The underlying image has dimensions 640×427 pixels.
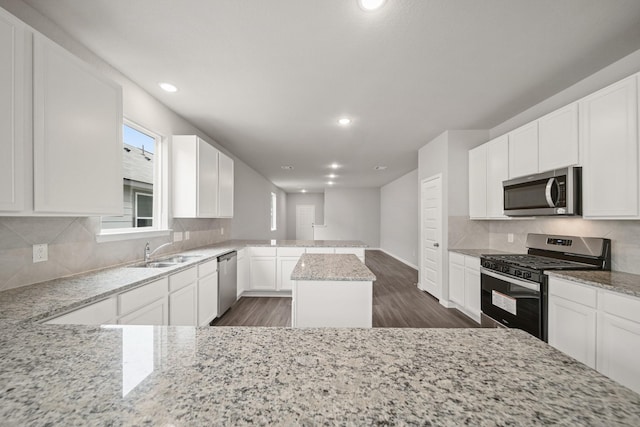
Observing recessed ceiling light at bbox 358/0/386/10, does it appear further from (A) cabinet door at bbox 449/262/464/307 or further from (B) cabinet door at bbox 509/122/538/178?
(A) cabinet door at bbox 449/262/464/307

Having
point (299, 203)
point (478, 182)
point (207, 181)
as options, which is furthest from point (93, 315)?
point (299, 203)

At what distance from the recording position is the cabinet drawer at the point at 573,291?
1769 millimetres

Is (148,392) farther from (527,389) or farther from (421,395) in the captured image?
(527,389)

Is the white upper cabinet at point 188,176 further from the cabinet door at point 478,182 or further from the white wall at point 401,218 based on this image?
the white wall at point 401,218

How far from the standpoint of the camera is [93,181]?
1678 millimetres

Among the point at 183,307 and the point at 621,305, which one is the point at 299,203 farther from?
the point at 621,305

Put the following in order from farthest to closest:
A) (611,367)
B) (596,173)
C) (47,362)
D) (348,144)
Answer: (348,144) < (596,173) < (611,367) < (47,362)

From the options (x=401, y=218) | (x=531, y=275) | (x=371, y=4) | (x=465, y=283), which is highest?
(x=371, y=4)

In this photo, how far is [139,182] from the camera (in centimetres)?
271

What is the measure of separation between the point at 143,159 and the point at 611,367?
4248mm

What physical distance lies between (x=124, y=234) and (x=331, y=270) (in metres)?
1.93

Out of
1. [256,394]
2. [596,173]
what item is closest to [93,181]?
[256,394]

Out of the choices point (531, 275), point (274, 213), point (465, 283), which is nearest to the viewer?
point (531, 275)

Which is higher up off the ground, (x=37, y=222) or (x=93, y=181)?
(x=93, y=181)
